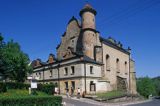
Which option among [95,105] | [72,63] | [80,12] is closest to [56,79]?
[72,63]

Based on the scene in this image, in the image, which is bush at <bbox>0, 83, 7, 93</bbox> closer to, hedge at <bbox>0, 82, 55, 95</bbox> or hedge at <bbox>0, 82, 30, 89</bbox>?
hedge at <bbox>0, 82, 55, 95</bbox>

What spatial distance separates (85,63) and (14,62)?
42.1ft

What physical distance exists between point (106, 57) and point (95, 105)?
2217 cm

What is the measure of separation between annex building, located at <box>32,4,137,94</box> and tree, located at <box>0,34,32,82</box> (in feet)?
Result: 23.6

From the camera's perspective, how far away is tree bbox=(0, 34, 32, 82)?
43.8 m

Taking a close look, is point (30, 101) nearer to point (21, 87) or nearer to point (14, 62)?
point (21, 87)

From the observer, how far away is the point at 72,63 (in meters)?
48.2

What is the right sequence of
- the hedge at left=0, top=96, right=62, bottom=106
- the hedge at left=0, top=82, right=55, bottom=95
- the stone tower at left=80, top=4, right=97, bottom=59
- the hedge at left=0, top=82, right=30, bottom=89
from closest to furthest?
the hedge at left=0, top=96, right=62, bottom=106 < the hedge at left=0, top=82, right=55, bottom=95 < the hedge at left=0, top=82, right=30, bottom=89 < the stone tower at left=80, top=4, right=97, bottom=59

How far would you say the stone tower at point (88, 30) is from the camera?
50.7 metres

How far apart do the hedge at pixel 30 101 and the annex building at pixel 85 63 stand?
62.6 ft

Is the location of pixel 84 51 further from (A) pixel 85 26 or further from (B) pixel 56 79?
(B) pixel 56 79

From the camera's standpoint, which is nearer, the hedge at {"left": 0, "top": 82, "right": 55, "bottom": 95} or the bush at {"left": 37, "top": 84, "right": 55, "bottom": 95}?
the hedge at {"left": 0, "top": 82, "right": 55, "bottom": 95}

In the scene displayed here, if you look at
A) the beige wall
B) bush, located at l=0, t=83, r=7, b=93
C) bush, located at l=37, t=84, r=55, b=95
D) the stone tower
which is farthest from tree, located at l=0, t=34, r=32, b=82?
the beige wall

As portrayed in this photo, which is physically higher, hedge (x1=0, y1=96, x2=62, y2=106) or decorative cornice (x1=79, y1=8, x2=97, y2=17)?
decorative cornice (x1=79, y1=8, x2=97, y2=17)
